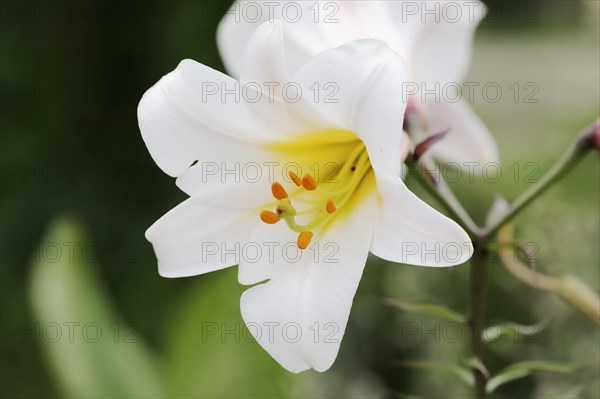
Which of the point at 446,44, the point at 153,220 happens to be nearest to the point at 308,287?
the point at 446,44

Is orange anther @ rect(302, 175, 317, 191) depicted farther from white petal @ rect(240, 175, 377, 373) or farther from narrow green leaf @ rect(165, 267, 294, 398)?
narrow green leaf @ rect(165, 267, 294, 398)

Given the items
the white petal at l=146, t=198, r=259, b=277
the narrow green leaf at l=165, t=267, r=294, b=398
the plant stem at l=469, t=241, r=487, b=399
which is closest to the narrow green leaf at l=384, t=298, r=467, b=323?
the plant stem at l=469, t=241, r=487, b=399

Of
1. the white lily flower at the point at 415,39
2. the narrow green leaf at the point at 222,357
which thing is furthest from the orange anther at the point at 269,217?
the narrow green leaf at the point at 222,357

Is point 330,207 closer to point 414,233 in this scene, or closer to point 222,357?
point 414,233

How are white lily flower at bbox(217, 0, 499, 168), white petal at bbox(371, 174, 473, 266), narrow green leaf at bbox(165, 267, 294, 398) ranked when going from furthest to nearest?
narrow green leaf at bbox(165, 267, 294, 398) < white lily flower at bbox(217, 0, 499, 168) < white petal at bbox(371, 174, 473, 266)

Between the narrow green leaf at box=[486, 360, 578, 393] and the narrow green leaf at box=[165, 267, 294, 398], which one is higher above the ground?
the narrow green leaf at box=[486, 360, 578, 393]

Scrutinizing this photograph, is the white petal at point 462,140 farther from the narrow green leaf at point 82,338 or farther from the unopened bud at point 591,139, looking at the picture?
the narrow green leaf at point 82,338
